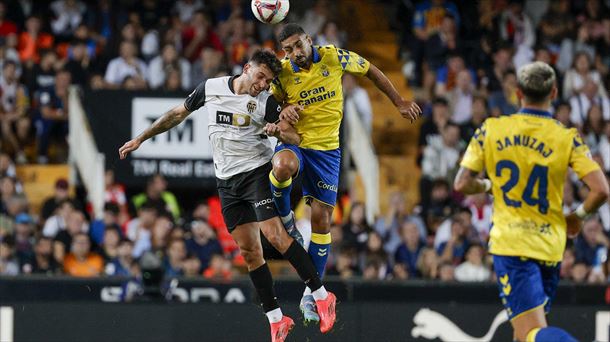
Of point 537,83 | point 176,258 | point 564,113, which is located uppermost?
point 537,83

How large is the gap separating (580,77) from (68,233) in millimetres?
7351

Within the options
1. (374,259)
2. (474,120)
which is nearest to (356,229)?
(374,259)

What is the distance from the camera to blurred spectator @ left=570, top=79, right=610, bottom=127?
18234mm

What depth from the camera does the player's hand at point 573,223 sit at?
865 cm

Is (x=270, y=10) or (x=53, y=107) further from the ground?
(x=270, y=10)

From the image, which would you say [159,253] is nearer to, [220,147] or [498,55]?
[220,147]

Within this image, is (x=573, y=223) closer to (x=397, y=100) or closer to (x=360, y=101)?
(x=397, y=100)

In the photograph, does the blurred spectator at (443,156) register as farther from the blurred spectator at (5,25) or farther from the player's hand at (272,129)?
the player's hand at (272,129)

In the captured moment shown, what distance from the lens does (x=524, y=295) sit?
8.48m

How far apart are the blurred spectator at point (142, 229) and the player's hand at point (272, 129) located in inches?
223

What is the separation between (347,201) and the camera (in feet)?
58.6

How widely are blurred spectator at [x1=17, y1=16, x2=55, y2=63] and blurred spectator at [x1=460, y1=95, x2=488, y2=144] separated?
575cm

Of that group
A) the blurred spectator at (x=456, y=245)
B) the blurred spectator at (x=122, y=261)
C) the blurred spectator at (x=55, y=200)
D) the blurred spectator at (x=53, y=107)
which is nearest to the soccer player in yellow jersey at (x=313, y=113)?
the blurred spectator at (x=122, y=261)

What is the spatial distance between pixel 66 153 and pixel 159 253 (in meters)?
3.79
